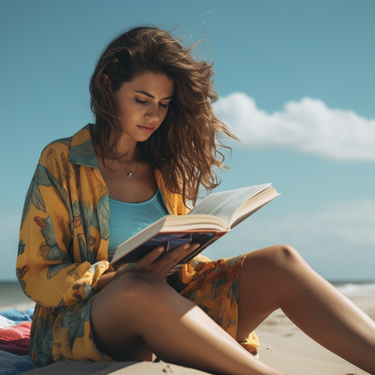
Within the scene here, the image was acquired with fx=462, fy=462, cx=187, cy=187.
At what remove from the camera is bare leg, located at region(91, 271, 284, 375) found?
1.44 metres

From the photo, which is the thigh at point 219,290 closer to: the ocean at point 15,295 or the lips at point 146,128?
the lips at point 146,128

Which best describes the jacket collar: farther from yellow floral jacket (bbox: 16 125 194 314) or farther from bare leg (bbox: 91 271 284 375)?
bare leg (bbox: 91 271 284 375)

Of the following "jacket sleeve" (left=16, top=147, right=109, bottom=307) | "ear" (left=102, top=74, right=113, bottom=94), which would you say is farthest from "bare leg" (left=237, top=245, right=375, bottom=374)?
"ear" (left=102, top=74, right=113, bottom=94)

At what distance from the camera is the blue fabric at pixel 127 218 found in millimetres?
2150

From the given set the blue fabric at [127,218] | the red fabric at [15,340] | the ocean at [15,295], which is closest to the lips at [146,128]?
the blue fabric at [127,218]

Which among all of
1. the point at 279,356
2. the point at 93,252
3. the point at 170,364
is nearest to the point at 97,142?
the point at 93,252

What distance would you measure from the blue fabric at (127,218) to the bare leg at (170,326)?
0.59 metres

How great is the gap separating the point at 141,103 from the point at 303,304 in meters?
1.22

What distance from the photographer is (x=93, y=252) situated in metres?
2.05

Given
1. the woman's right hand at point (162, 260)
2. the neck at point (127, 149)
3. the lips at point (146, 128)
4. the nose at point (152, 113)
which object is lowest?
the woman's right hand at point (162, 260)

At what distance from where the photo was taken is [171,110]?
2.72 m

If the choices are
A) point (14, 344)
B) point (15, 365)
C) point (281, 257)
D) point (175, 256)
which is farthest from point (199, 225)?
point (14, 344)

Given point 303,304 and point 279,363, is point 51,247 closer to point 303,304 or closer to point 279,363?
point 303,304

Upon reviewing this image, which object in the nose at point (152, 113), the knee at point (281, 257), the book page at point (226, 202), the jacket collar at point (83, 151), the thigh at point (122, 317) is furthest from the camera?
the nose at point (152, 113)
